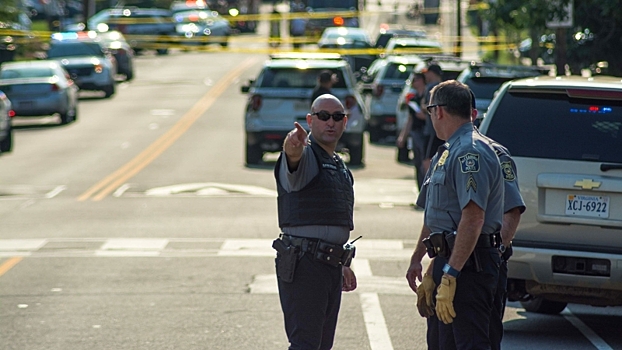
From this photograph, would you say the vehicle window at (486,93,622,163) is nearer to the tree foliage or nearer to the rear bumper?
the rear bumper

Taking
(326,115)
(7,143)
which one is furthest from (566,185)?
(7,143)

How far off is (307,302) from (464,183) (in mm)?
1115

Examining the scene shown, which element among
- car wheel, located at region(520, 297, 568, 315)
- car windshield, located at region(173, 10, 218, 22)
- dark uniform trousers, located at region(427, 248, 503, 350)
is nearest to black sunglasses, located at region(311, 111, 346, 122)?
dark uniform trousers, located at region(427, 248, 503, 350)

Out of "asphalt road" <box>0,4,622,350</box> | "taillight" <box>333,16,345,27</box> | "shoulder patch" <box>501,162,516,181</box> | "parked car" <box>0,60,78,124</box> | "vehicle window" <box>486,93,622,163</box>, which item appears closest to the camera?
"shoulder patch" <box>501,162,516,181</box>

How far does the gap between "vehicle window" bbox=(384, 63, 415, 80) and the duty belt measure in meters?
20.4

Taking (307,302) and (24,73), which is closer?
(307,302)

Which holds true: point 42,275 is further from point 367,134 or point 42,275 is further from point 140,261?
point 367,134

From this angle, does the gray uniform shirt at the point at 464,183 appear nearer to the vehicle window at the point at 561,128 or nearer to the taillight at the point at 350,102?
the vehicle window at the point at 561,128

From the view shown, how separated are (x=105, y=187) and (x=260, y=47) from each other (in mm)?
41873

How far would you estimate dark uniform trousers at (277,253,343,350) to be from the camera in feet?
21.6

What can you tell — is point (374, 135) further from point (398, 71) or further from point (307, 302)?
point (307, 302)

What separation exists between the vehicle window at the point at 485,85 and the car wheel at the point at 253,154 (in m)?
4.99

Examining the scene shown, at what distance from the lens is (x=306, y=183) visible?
258 inches

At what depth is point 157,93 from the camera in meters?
40.0
